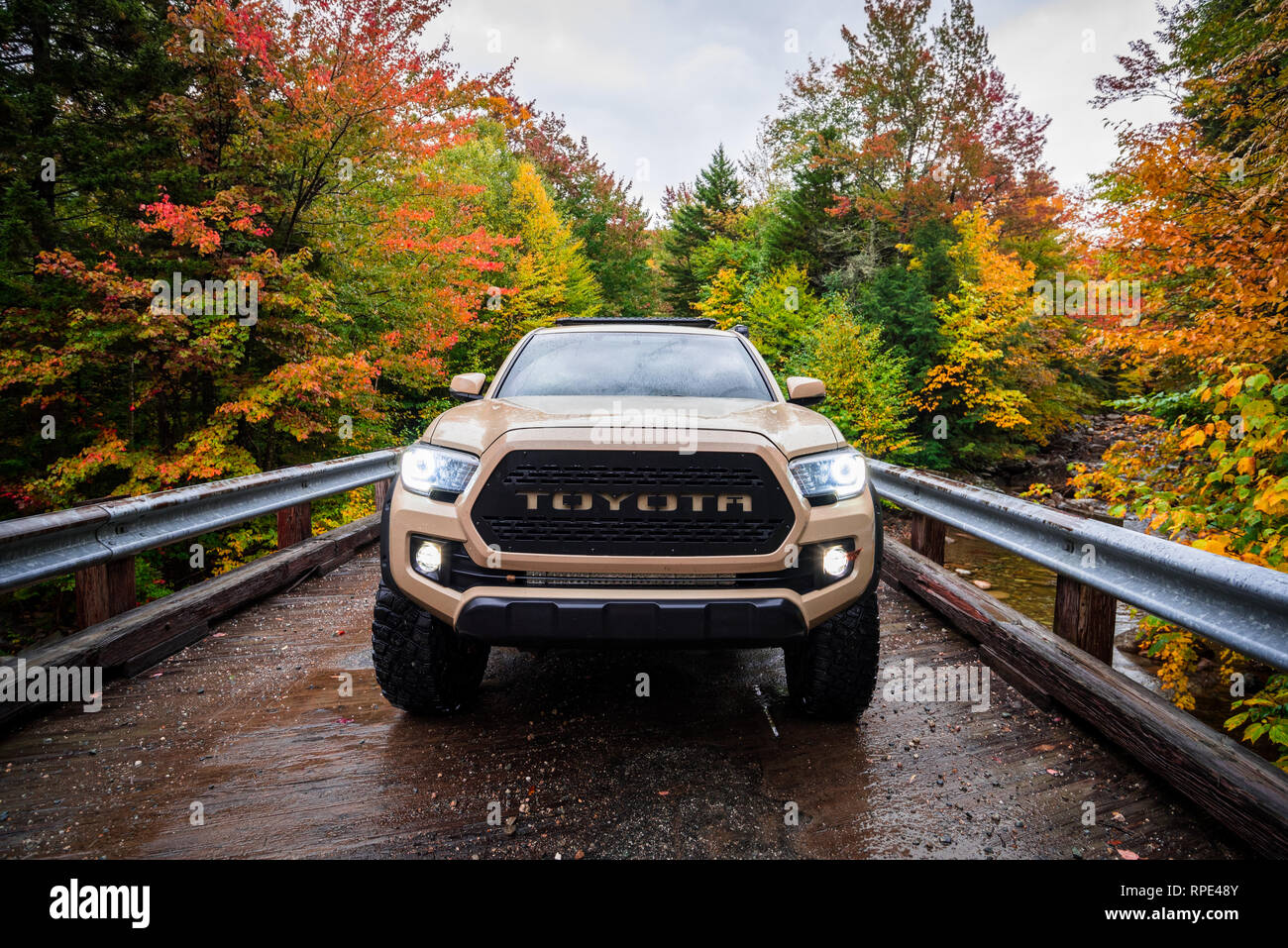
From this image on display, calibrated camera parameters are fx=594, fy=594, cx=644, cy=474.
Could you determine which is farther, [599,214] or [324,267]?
[599,214]

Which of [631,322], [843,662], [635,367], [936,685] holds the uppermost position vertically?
[631,322]

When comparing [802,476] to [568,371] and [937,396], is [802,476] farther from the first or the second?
[937,396]

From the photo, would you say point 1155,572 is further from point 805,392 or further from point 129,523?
point 129,523

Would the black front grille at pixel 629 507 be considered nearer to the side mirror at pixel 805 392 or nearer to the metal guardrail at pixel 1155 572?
the side mirror at pixel 805 392

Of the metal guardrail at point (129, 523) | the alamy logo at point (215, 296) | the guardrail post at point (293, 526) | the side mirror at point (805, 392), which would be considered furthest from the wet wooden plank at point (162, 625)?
the alamy logo at point (215, 296)

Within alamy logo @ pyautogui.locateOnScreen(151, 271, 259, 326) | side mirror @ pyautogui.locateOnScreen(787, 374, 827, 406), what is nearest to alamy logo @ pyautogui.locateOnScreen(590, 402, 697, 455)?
side mirror @ pyautogui.locateOnScreen(787, 374, 827, 406)

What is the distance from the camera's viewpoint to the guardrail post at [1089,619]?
2732 millimetres

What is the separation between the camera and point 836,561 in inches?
92.2

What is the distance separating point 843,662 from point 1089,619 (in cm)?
126

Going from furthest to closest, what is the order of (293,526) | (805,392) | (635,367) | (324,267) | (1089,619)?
(324,267), (293,526), (635,367), (805,392), (1089,619)

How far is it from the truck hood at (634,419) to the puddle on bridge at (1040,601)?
8.09 feet

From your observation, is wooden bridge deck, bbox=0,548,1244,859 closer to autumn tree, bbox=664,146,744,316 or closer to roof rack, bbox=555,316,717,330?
roof rack, bbox=555,316,717,330

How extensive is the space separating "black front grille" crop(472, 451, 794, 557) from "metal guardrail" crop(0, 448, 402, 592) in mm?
1920
